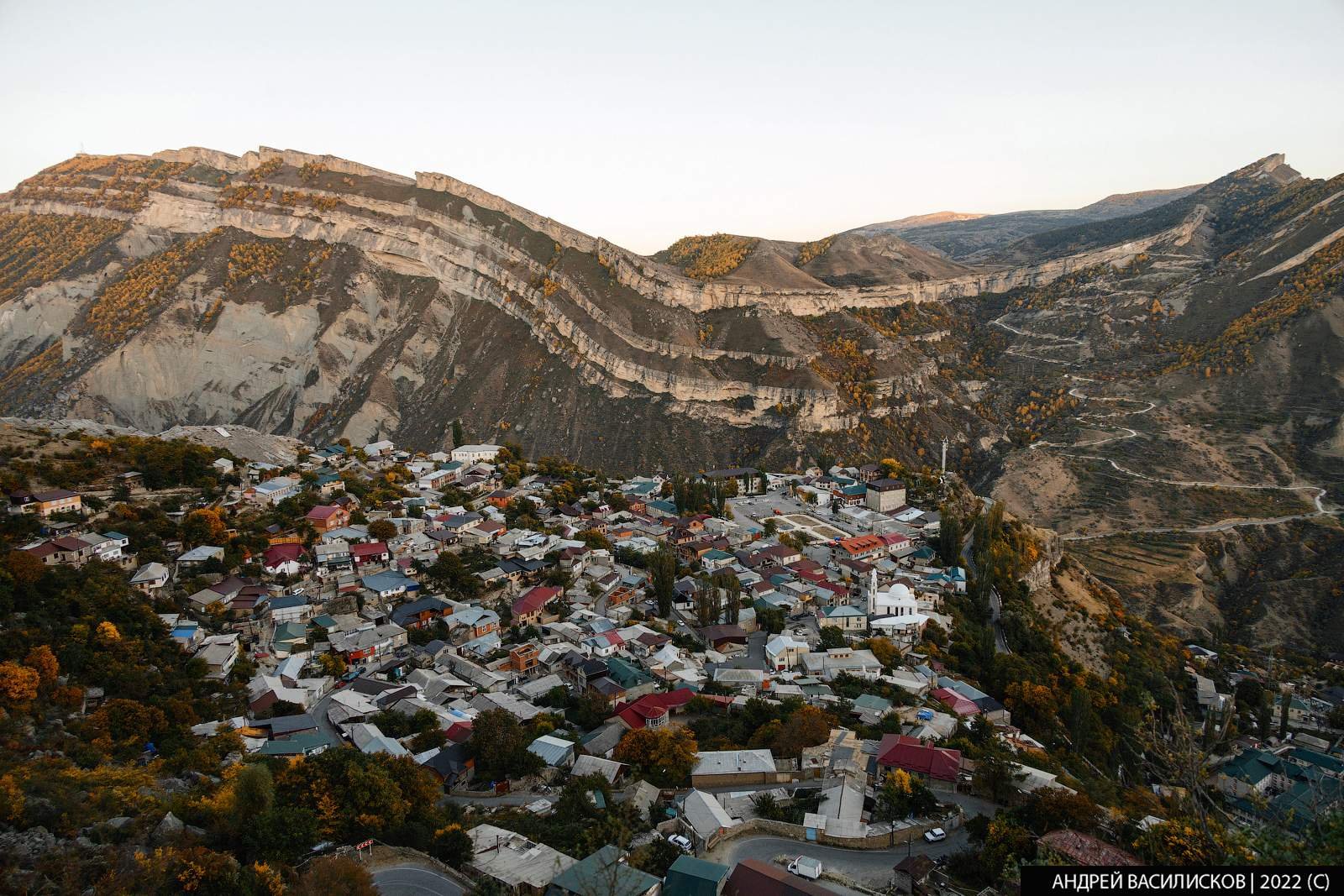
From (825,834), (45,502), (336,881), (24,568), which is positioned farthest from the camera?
(45,502)

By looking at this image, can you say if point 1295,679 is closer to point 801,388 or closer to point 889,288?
point 801,388

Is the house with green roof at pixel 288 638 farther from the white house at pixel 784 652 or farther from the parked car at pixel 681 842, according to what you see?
the white house at pixel 784 652

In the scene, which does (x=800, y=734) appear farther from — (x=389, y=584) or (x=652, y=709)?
(x=389, y=584)

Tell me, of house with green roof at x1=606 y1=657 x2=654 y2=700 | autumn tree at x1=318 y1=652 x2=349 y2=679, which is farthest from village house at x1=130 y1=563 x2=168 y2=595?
house with green roof at x1=606 y1=657 x2=654 y2=700

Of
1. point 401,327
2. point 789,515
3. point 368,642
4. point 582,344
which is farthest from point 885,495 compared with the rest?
point 401,327

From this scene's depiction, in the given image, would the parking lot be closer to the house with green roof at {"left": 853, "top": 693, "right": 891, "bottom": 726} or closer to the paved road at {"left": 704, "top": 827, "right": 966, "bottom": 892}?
the house with green roof at {"left": 853, "top": 693, "right": 891, "bottom": 726}

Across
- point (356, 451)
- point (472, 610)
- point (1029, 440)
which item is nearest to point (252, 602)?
point (472, 610)

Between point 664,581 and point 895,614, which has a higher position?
point 664,581
